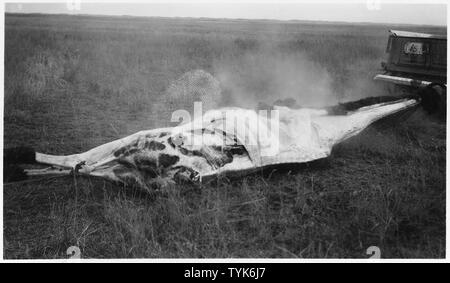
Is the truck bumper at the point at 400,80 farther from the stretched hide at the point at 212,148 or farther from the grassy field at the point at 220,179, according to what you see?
the stretched hide at the point at 212,148

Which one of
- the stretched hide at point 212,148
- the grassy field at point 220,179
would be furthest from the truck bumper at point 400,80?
the stretched hide at point 212,148

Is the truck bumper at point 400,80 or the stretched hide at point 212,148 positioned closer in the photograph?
the stretched hide at point 212,148

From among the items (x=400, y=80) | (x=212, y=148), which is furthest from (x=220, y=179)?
(x=400, y=80)

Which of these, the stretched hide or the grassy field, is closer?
the grassy field

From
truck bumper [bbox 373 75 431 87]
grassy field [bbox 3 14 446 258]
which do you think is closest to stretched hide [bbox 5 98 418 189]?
grassy field [bbox 3 14 446 258]

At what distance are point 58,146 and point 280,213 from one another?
1.96 m

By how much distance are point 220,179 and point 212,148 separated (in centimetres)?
21

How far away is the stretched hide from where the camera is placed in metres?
2.40

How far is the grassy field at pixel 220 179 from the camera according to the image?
2.30 metres

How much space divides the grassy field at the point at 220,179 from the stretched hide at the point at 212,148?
0.12 meters

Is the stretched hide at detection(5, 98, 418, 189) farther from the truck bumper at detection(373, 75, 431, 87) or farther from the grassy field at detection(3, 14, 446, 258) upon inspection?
the truck bumper at detection(373, 75, 431, 87)

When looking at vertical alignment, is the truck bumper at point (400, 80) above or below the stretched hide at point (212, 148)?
above

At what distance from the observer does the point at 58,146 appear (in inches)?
126

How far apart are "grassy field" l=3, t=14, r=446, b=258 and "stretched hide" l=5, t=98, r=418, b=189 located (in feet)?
0.38
